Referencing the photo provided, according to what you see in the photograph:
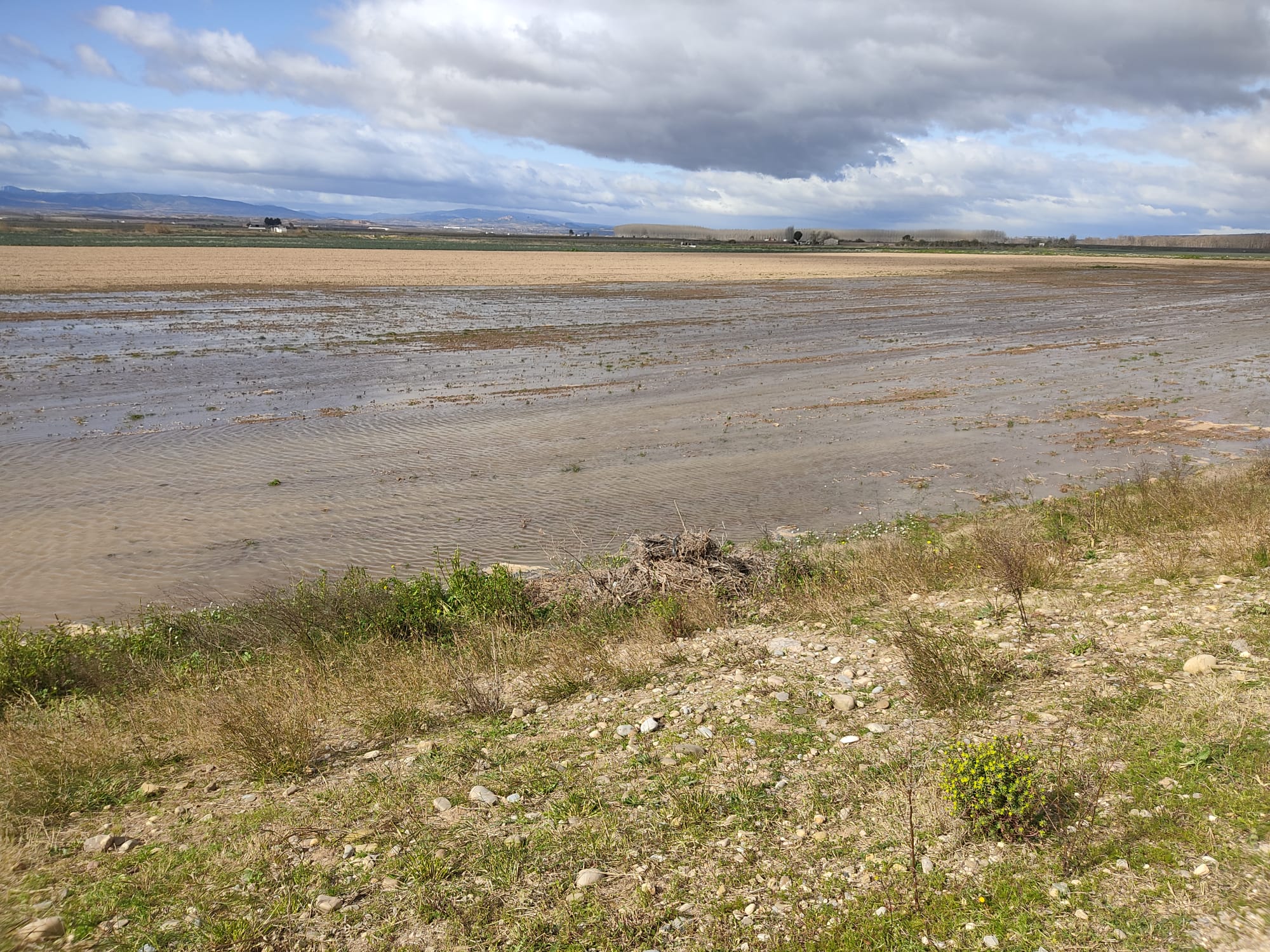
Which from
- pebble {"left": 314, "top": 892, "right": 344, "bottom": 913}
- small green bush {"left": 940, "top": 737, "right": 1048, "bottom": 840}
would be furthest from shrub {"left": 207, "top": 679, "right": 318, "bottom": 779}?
small green bush {"left": 940, "top": 737, "right": 1048, "bottom": 840}

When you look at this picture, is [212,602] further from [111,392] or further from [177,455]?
[111,392]

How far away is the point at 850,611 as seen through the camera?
28.1 feet

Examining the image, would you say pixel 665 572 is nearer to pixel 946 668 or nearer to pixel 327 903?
pixel 946 668

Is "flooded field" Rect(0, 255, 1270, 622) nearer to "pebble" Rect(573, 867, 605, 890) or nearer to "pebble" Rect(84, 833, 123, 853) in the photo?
"pebble" Rect(84, 833, 123, 853)

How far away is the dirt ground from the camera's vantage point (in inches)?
2181

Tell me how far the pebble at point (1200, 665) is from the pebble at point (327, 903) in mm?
6123

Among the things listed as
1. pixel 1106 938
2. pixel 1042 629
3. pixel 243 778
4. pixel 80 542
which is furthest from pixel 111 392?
pixel 1106 938

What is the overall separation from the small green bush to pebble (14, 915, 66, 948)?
472cm

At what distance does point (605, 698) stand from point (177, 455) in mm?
12509

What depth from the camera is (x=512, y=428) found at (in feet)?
60.7

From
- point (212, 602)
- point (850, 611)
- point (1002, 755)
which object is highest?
point (1002, 755)

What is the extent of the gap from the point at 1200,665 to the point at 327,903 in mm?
6270

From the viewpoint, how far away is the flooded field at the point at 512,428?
1218 centimetres

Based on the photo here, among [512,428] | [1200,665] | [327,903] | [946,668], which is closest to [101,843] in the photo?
[327,903]
